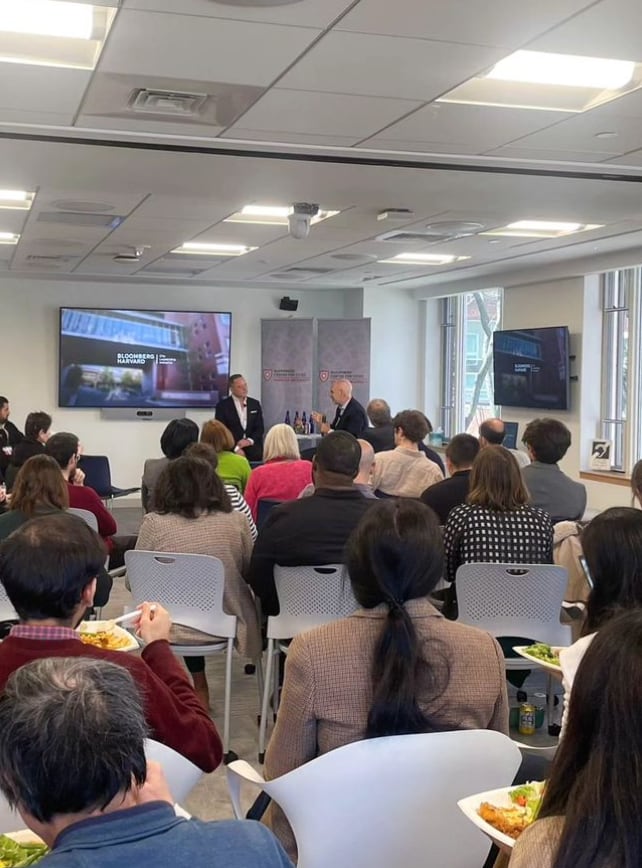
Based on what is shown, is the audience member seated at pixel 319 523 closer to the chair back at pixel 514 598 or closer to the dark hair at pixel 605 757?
the chair back at pixel 514 598

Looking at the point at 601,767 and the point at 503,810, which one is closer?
the point at 601,767

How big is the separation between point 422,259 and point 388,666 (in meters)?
8.00

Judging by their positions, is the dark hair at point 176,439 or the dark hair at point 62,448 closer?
the dark hair at point 62,448

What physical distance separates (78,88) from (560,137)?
2305mm

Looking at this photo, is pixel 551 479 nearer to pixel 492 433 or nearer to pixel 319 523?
pixel 492 433

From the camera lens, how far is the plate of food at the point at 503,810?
5.68 ft

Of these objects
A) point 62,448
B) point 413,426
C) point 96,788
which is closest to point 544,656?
point 96,788

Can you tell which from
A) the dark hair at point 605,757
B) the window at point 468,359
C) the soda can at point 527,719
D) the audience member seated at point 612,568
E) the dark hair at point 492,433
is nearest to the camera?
the dark hair at point 605,757

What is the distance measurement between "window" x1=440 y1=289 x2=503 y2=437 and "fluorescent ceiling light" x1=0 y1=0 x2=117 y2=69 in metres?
8.73

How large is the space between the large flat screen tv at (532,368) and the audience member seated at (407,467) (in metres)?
4.29

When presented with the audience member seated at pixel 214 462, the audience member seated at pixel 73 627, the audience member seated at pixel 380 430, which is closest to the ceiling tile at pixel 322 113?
the audience member seated at pixel 214 462

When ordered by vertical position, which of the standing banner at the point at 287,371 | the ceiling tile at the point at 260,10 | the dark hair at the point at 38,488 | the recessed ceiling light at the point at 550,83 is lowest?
the dark hair at the point at 38,488

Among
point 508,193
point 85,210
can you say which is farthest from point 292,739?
point 85,210

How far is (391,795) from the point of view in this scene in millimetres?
1875
